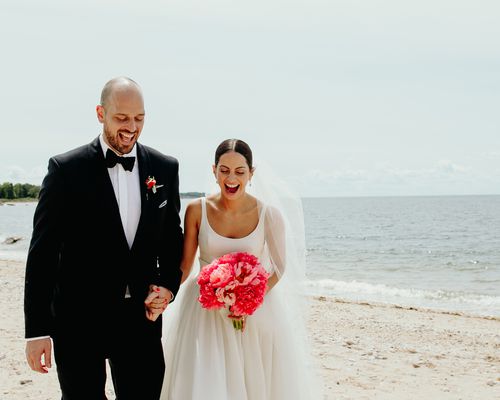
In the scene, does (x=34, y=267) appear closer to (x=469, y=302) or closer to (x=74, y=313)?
(x=74, y=313)

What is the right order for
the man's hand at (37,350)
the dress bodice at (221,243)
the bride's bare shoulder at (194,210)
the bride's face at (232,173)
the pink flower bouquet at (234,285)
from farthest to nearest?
the bride's bare shoulder at (194,210) < the dress bodice at (221,243) < the bride's face at (232,173) < the pink flower bouquet at (234,285) < the man's hand at (37,350)

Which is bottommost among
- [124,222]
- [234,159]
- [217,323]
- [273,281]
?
[217,323]

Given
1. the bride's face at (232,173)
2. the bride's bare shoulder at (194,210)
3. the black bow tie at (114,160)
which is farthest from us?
the bride's bare shoulder at (194,210)

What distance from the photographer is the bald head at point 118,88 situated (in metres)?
3.29

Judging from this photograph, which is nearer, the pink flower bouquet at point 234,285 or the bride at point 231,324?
the pink flower bouquet at point 234,285

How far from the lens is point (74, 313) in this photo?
3365mm

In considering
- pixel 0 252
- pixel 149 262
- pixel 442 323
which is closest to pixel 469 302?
pixel 442 323

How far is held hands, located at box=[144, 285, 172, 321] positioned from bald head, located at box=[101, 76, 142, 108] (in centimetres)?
113

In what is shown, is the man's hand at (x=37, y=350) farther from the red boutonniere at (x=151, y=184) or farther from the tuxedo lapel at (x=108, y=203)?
the red boutonniere at (x=151, y=184)

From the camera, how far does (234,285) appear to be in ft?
13.4

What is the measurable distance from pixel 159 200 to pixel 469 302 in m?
13.0

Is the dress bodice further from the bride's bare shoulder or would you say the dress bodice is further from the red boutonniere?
the red boutonniere

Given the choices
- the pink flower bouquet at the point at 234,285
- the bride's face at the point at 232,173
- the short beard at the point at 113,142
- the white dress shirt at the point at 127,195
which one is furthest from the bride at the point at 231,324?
the short beard at the point at 113,142

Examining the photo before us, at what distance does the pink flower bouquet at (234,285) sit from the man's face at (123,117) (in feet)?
4.04
